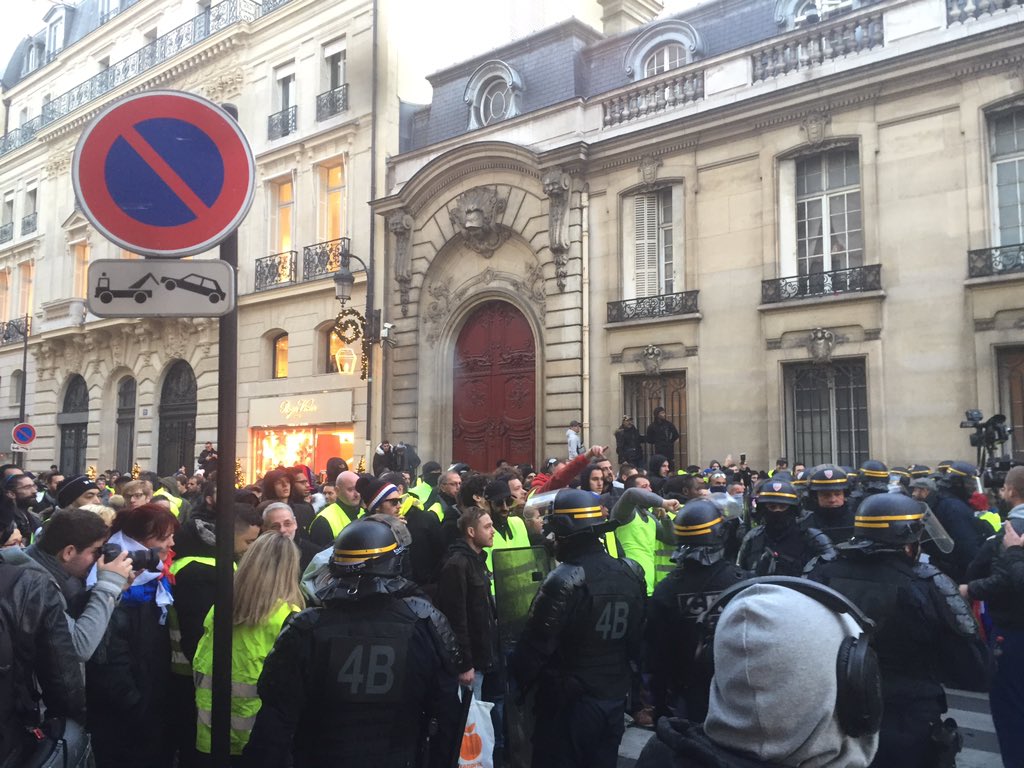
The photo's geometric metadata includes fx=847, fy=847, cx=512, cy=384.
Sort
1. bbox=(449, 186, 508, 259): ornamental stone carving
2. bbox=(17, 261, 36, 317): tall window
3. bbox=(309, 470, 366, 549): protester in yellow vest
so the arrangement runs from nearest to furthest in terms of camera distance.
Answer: bbox=(309, 470, 366, 549): protester in yellow vest
bbox=(449, 186, 508, 259): ornamental stone carving
bbox=(17, 261, 36, 317): tall window

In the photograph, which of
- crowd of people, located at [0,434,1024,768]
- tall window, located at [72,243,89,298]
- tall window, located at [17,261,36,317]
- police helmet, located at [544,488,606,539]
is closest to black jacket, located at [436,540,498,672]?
crowd of people, located at [0,434,1024,768]

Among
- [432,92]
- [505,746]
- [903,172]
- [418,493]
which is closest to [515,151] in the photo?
[432,92]

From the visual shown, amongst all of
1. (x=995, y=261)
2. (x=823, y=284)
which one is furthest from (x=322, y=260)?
(x=995, y=261)

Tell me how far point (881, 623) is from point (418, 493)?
5807 mm

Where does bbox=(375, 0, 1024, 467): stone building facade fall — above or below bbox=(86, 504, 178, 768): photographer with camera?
above

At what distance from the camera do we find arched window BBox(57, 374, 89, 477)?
96.9ft

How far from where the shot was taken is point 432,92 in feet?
69.3

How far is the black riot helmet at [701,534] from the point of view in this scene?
14.7ft

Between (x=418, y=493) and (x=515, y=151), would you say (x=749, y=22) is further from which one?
(x=418, y=493)

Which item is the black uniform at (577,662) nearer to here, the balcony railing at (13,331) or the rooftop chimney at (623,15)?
the rooftop chimney at (623,15)

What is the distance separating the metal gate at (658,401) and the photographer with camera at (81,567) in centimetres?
1226

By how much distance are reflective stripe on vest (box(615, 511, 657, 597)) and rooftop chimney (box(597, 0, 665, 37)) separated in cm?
1545

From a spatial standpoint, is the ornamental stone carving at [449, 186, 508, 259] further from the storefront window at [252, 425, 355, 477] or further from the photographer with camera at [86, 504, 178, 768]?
A: the photographer with camera at [86, 504, 178, 768]

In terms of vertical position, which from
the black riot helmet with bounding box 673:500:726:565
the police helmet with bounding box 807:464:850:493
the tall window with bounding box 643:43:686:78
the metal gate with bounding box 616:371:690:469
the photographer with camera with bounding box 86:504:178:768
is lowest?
the photographer with camera with bounding box 86:504:178:768
